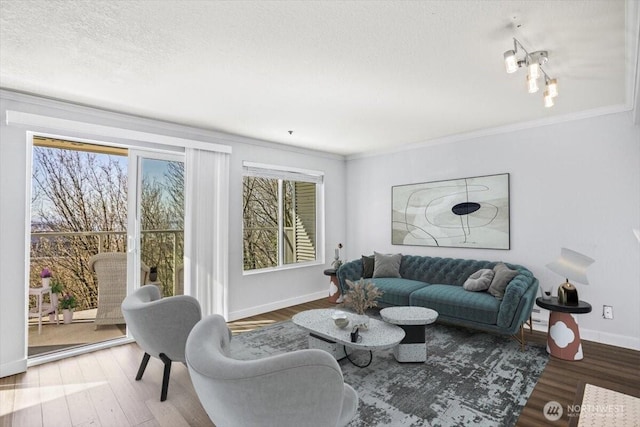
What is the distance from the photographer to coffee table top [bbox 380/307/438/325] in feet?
9.61

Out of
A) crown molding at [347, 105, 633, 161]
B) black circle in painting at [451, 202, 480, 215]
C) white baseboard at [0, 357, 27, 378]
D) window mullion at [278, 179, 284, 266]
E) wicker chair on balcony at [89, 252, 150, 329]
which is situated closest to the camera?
white baseboard at [0, 357, 27, 378]

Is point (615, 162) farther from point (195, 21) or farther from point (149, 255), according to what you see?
point (149, 255)

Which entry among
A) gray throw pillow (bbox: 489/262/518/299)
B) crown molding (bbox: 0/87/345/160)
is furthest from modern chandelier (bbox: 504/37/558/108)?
crown molding (bbox: 0/87/345/160)

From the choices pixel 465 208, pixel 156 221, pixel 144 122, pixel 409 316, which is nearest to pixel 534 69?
pixel 409 316

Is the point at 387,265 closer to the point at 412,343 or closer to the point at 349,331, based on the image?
the point at 412,343

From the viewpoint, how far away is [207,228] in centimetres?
416

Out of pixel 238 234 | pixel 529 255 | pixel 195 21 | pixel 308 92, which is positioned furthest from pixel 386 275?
pixel 195 21

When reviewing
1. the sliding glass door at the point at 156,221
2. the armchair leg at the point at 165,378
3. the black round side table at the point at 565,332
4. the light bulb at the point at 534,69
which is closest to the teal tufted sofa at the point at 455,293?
the black round side table at the point at 565,332

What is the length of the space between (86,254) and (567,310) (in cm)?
608

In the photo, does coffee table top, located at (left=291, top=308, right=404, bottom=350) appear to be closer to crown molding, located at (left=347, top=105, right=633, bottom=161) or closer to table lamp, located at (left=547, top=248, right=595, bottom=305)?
table lamp, located at (left=547, top=248, right=595, bottom=305)

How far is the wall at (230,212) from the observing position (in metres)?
2.91

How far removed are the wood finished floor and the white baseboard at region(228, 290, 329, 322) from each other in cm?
132

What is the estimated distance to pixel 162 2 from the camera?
1.76 meters

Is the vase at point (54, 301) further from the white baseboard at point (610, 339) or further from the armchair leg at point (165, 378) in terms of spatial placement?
the white baseboard at point (610, 339)
